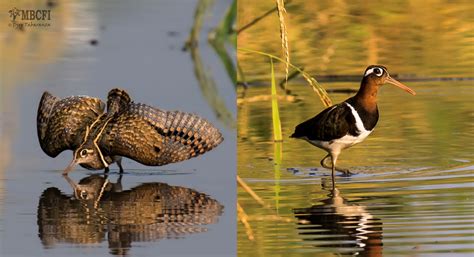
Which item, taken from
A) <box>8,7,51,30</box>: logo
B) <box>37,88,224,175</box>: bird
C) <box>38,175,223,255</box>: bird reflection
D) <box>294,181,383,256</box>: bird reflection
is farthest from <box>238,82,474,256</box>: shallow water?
<box>8,7,51,30</box>: logo

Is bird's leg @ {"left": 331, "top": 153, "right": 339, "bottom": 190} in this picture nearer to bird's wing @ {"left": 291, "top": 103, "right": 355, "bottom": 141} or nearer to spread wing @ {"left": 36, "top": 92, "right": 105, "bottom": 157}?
bird's wing @ {"left": 291, "top": 103, "right": 355, "bottom": 141}

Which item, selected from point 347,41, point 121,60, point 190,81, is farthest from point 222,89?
point 347,41

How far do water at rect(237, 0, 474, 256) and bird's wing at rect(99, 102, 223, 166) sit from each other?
1.72 ft

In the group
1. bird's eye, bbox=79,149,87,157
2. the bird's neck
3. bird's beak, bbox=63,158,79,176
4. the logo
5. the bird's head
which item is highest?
the logo

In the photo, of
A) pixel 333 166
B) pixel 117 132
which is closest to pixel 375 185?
pixel 333 166

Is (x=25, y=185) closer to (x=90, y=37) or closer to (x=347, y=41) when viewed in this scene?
(x=90, y=37)

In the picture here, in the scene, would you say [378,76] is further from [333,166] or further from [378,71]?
[333,166]

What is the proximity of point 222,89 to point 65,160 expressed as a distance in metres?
1.05

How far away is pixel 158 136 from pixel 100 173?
1.35 ft

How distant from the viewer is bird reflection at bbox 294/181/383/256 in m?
7.91

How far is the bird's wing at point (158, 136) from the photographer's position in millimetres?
8797

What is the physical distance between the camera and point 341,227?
8.54m

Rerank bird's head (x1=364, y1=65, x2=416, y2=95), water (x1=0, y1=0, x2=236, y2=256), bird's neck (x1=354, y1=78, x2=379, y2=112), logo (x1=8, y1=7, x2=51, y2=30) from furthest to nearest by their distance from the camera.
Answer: bird's head (x1=364, y1=65, x2=416, y2=95)
bird's neck (x1=354, y1=78, x2=379, y2=112)
logo (x1=8, y1=7, x2=51, y2=30)
water (x1=0, y1=0, x2=236, y2=256)

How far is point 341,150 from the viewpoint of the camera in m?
11.1
